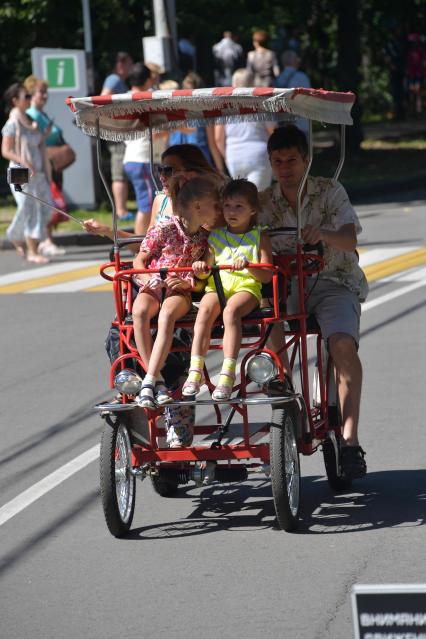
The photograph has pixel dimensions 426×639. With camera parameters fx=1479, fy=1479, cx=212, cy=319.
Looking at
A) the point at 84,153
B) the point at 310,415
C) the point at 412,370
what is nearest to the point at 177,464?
the point at 310,415

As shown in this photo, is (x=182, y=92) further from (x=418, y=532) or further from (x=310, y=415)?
(x=418, y=532)

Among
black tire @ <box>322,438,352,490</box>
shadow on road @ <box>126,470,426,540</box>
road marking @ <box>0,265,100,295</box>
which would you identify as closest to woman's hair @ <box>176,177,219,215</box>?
black tire @ <box>322,438,352,490</box>

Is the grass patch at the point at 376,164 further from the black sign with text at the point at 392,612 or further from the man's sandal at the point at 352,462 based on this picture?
the black sign with text at the point at 392,612

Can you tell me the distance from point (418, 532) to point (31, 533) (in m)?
1.62

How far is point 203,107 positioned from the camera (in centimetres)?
675

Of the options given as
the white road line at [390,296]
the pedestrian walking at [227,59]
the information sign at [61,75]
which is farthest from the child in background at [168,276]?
the pedestrian walking at [227,59]

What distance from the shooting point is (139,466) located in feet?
20.3

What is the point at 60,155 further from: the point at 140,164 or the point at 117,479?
the point at 117,479

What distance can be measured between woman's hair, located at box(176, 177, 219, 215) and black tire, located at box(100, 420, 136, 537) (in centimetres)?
101

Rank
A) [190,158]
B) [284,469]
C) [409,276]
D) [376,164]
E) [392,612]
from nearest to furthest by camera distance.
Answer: [392,612]
[284,469]
[190,158]
[409,276]
[376,164]

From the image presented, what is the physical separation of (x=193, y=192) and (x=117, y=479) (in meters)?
1.28

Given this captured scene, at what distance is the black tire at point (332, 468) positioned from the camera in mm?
6555

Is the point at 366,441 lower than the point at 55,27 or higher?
lower

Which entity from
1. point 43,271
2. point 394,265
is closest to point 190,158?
point 394,265
